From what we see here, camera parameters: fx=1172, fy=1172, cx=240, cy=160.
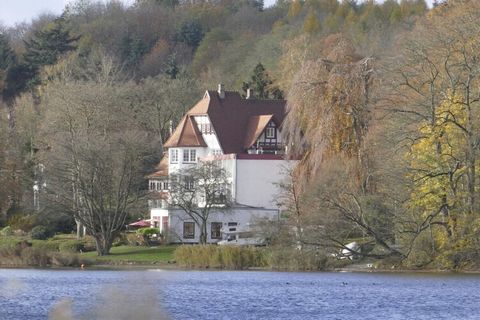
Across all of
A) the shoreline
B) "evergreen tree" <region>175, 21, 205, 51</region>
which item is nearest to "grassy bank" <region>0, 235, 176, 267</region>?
the shoreline

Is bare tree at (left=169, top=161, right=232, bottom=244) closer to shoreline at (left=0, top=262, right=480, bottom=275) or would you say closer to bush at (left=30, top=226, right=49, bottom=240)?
bush at (left=30, top=226, right=49, bottom=240)

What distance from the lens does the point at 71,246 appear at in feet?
227

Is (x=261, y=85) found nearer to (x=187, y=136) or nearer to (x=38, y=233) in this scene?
(x=187, y=136)

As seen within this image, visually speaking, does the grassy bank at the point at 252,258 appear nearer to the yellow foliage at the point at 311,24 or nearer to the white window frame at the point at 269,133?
the white window frame at the point at 269,133

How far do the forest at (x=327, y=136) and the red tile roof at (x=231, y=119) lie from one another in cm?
389

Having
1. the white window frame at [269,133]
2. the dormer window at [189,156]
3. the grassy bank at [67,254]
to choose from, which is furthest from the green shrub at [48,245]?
the white window frame at [269,133]

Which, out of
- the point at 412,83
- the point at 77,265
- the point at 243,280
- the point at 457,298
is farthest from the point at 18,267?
the point at 457,298

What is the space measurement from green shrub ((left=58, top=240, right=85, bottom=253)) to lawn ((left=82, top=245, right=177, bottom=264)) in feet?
2.30

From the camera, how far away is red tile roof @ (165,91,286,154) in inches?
3494

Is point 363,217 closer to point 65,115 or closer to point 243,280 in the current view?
point 243,280

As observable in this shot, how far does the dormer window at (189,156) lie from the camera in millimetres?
90500

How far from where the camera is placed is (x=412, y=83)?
5647 cm

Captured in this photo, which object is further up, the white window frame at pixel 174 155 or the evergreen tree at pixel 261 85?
the evergreen tree at pixel 261 85

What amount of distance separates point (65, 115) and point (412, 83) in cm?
3308
